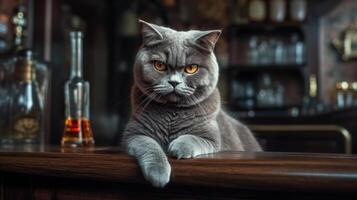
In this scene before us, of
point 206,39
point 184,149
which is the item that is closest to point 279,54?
point 206,39

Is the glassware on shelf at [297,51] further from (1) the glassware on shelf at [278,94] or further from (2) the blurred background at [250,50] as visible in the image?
(1) the glassware on shelf at [278,94]

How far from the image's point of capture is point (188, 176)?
584 millimetres

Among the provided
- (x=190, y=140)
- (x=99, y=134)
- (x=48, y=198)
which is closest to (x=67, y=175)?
(x=48, y=198)

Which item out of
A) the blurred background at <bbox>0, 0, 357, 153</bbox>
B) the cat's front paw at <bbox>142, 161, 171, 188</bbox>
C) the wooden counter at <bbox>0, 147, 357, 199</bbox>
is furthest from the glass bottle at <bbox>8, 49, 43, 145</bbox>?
the blurred background at <bbox>0, 0, 357, 153</bbox>

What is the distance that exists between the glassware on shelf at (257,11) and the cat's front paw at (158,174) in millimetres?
2865

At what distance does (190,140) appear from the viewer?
2.45 feet

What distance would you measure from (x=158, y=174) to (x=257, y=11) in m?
2.90

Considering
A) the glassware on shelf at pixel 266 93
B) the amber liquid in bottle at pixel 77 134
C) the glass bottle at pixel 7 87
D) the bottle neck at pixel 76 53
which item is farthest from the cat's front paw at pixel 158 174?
the glassware on shelf at pixel 266 93

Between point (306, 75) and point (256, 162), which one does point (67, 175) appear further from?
point (306, 75)

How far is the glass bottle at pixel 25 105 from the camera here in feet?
4.17

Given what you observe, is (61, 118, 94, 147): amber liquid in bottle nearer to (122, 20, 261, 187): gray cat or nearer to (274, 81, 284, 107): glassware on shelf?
(122, 20, 261, 187): gray cat

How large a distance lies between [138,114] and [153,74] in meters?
0.08

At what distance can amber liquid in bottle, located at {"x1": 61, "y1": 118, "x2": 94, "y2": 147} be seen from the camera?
3.45ft

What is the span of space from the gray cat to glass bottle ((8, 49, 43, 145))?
0.50 meters
